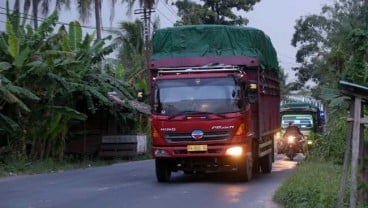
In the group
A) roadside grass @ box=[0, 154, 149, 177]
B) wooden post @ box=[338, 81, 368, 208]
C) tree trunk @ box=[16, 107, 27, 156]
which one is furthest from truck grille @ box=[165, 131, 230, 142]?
tree trunk @ box=[16, 107, 27, 156]

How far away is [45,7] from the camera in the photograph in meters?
41.8

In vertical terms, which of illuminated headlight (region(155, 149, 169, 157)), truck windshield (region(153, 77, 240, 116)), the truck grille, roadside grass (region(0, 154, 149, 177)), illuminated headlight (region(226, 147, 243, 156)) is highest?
truck windshield (region(153, 77, 240, 116))

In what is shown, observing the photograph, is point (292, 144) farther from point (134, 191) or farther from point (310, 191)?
point (310, 191)

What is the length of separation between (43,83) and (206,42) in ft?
26.1

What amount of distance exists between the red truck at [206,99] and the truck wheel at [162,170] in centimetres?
3

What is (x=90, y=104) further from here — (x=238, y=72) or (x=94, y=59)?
(x=238, y=72)

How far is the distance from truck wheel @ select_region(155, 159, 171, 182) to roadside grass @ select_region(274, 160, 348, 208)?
3.63m

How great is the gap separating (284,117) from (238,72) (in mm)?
17030

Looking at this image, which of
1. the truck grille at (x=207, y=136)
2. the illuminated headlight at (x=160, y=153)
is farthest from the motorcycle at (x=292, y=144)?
the illuminated headlight at (x=160, y=153)

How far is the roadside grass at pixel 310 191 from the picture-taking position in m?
10.3

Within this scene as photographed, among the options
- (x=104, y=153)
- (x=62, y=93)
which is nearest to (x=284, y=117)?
(x=104, y=153)

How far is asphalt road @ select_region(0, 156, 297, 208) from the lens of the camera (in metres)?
12.1

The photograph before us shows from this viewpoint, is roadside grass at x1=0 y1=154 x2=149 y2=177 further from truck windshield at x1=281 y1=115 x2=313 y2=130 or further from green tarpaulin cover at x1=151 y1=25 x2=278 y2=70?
truck windshield at x1=281 y1=115 x2=313 y2=130

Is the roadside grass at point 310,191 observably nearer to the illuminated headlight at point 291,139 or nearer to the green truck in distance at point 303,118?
the illuminated headlight at point 291,139
